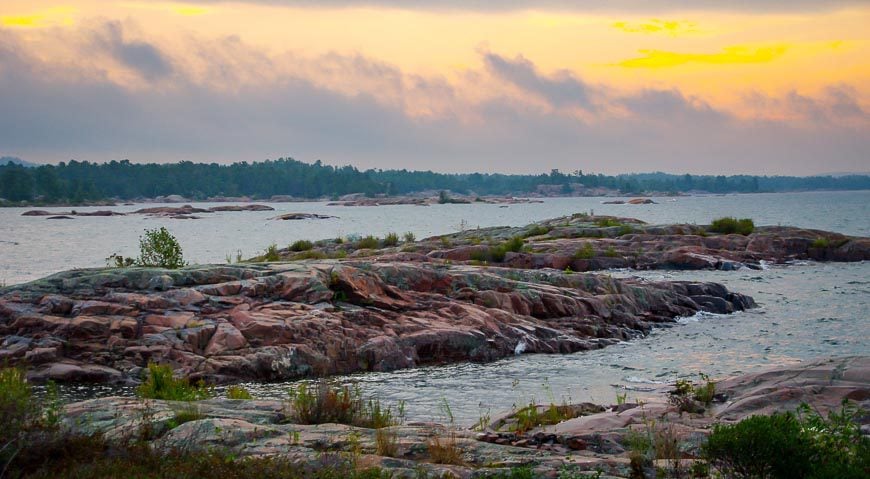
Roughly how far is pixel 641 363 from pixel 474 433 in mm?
10524

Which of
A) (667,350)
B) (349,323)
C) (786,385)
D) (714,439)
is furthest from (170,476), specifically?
(667,350)

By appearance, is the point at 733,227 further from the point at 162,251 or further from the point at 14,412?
the point at 14,412

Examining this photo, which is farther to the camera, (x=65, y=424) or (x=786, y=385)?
(x=786, y=385)

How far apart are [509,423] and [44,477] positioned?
272 inches

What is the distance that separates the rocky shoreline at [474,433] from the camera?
332 inches

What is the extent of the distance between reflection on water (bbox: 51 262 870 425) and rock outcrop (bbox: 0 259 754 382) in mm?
812

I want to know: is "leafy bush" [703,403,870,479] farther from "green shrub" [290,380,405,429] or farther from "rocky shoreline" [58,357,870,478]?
"green shrub" [290,380,405,429]

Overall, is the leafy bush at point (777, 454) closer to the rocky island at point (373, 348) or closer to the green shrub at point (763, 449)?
the green shrub at point (763, 449)

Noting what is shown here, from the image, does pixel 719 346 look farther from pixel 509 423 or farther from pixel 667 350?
pixel 509 423

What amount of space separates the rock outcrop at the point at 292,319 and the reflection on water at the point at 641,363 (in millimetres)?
812

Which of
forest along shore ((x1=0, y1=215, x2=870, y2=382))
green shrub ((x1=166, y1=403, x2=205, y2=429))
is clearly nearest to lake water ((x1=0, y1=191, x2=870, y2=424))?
forest along shore ((x1=0, y1=215, x2=870, y2=382))

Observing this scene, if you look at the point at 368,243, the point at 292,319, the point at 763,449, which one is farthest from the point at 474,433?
the point at 368,243

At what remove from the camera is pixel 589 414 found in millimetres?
12773

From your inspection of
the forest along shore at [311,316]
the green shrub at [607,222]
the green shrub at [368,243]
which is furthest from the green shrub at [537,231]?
the forest along shore at [311,316]
